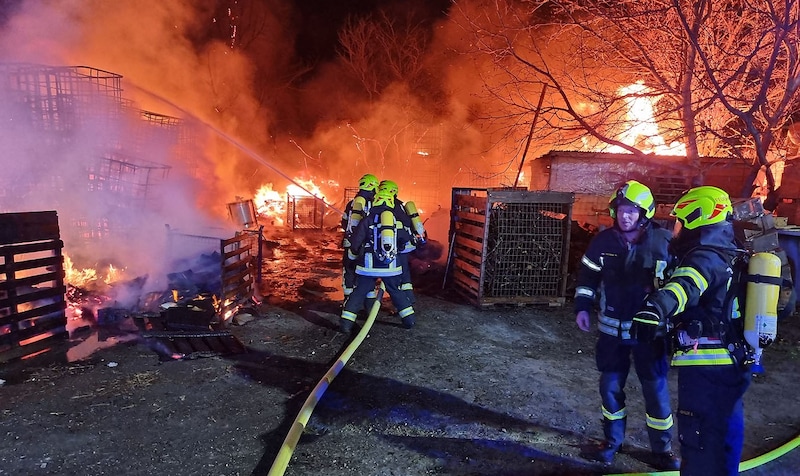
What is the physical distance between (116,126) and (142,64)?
5813 millimetres

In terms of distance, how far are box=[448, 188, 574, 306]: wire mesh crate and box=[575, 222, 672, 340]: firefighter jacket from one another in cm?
390

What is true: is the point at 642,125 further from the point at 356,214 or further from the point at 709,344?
the point at 709,344

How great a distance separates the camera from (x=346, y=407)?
166 inches

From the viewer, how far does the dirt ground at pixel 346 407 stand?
11.2ft

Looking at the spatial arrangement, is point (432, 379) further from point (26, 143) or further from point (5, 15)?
point (5, 15)

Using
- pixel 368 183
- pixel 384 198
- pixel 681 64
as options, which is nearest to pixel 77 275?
pixel 368 183

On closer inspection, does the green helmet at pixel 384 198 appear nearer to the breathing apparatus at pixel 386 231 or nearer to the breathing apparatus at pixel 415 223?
the breathing apparatus at pixel 386 231

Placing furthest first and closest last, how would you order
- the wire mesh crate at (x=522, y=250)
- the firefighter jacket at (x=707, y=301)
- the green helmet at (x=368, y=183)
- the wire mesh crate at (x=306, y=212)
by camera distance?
the wire mesh crate at (x=306, y=212) → the wire mesh crate at (x=522, y=250) → the green helmet at (x=368, y=183) → the firefighter jacket at (x=707, y=301)

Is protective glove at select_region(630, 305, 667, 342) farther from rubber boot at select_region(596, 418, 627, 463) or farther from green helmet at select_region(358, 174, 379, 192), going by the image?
green helmet at select_region(358, 174, 379, 192)

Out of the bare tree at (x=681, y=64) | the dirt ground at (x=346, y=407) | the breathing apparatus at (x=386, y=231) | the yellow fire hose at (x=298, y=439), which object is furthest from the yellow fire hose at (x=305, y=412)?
the bare tree at (x=681, y=64)

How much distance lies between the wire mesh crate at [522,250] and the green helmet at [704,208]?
4.54 meters

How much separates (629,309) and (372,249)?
3257 millimetres

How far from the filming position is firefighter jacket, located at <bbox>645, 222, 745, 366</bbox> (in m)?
2.63

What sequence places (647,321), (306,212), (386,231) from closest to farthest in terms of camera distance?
(647,321)
(386,231)
(306,212)
